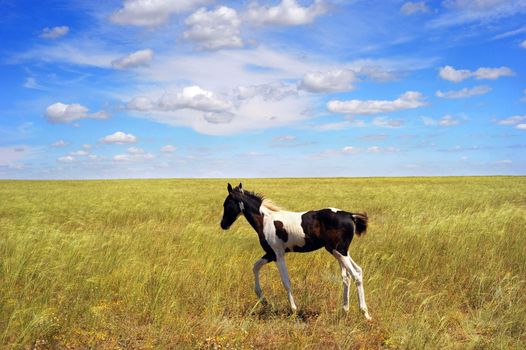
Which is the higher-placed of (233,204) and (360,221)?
(233,204)

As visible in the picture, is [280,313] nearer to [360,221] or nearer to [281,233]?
[281,233]

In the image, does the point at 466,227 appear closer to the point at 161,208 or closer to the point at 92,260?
the point at 92,260

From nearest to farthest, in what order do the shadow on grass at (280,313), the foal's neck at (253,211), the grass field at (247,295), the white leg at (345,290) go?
the grass field at (247,295) < the white leg at (345,290) < the shadow on grass at (280,313) < the foal's neck at (253,211)

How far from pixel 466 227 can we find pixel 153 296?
29.7 ft

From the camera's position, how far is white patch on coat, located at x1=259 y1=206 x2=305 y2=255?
240 inches

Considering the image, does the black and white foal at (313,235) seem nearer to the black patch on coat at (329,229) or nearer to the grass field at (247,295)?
the black patch on coat at (329,229)

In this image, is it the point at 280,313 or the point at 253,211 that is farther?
the point at 253,211

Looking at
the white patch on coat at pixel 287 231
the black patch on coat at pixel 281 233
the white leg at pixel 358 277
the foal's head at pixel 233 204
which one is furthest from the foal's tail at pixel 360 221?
the foal's head at pixel 233 204

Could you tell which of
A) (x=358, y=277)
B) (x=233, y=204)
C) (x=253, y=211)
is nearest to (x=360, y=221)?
(x=358, y=277)

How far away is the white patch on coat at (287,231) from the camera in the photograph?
609cm

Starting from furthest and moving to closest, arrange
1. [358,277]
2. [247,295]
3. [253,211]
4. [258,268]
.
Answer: [247,295]
[253,211]
[258,268]
[358,277]

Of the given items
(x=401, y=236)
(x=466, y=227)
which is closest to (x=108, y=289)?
(x=401, y=236)

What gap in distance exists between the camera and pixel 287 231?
20.1ft

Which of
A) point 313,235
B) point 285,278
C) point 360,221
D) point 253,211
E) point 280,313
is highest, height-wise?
point 253,211
